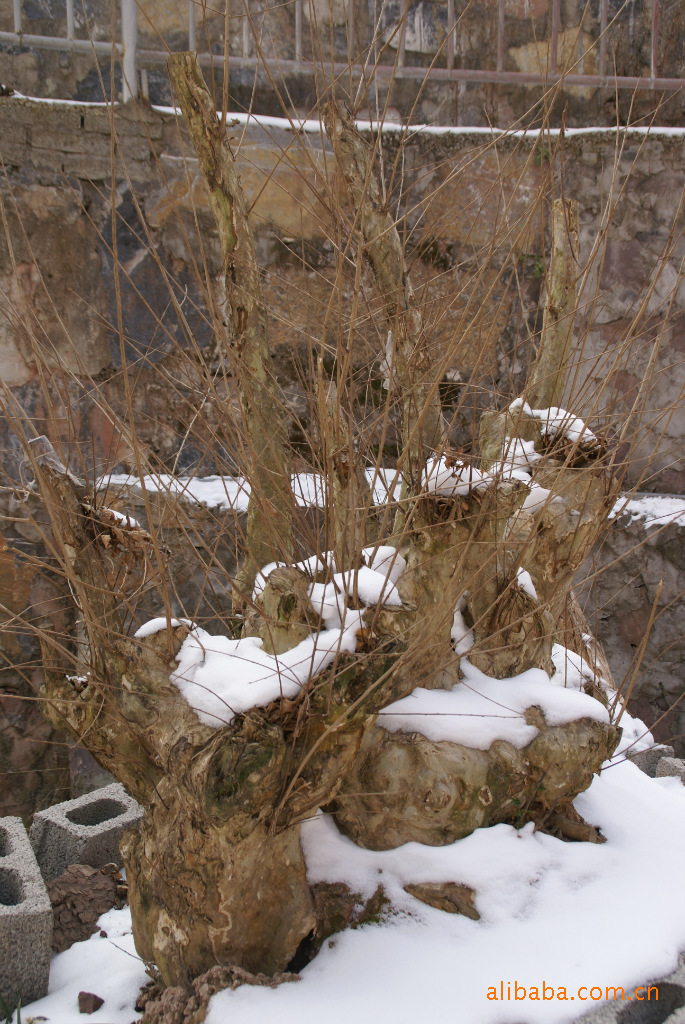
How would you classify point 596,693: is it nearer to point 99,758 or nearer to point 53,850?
point 99,758

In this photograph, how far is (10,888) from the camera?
7.99 feet

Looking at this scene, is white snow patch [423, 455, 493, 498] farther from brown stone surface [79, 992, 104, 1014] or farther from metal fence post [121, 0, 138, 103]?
metal fence post [121, 0, 138, 103]

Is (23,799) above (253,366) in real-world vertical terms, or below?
below

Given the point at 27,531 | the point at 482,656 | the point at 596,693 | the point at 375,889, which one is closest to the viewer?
the point at 375,889

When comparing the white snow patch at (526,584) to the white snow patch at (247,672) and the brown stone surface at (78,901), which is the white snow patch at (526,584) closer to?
the white snow patch at (247,672)

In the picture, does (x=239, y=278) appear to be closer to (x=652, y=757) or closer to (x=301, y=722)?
(x=301, y=722)

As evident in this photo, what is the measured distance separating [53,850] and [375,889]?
1520 millimetres

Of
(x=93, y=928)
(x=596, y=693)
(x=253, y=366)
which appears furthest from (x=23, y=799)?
(x=596, y=693)

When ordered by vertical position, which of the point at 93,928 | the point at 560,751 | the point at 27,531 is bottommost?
the point at 93,928

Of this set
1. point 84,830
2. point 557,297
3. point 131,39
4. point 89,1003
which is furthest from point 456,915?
point 131,39

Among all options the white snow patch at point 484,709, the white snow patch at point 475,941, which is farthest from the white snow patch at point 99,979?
the white snow patch at point 484,709

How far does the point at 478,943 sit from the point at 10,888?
1.49 m

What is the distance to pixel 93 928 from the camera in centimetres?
252

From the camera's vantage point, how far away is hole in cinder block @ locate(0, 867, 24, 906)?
2.38 m
